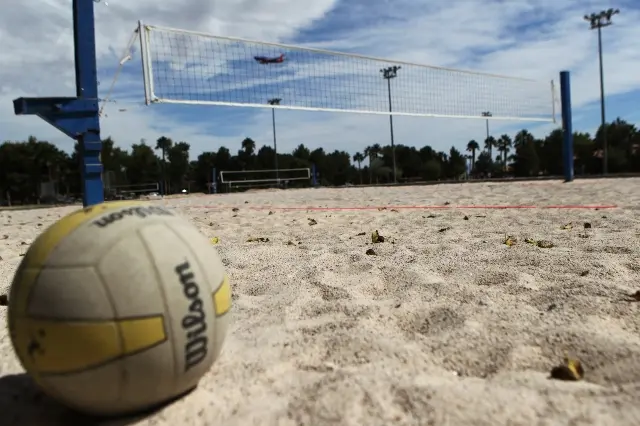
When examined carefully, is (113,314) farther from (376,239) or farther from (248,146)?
(248,146)

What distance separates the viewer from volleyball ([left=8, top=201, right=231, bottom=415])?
4.88ft

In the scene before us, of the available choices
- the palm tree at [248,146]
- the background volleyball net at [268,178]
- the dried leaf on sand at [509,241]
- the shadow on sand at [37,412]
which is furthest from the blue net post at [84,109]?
the palm tree at [248,146]

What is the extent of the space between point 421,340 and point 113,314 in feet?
3.66

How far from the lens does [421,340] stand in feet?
6.61

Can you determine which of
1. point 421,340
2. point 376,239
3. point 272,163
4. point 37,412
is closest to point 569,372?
point 421,340

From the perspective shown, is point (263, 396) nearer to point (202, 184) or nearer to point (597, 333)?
point (597, 333)

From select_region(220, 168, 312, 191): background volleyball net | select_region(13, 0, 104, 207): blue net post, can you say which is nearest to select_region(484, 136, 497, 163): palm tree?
select_region(220, 168, 312, 191): background volleyball net

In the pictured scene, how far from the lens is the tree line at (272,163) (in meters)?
43.0

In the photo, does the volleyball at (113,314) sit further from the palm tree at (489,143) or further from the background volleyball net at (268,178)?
the palm tree at (489,143)

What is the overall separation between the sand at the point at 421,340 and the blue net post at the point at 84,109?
1.98m

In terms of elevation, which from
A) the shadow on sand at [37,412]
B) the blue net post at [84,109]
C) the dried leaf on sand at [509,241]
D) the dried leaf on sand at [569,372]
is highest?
the blue net post at [84,109]

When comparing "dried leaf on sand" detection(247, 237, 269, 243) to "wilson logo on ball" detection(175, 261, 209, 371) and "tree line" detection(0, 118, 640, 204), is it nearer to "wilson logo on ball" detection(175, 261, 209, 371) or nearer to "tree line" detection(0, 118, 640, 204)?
"wilson logo on ball" detection(175, 261, 209, 371)

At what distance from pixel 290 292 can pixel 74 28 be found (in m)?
4.23

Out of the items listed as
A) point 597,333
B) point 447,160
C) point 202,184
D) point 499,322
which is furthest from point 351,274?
point 447,160
